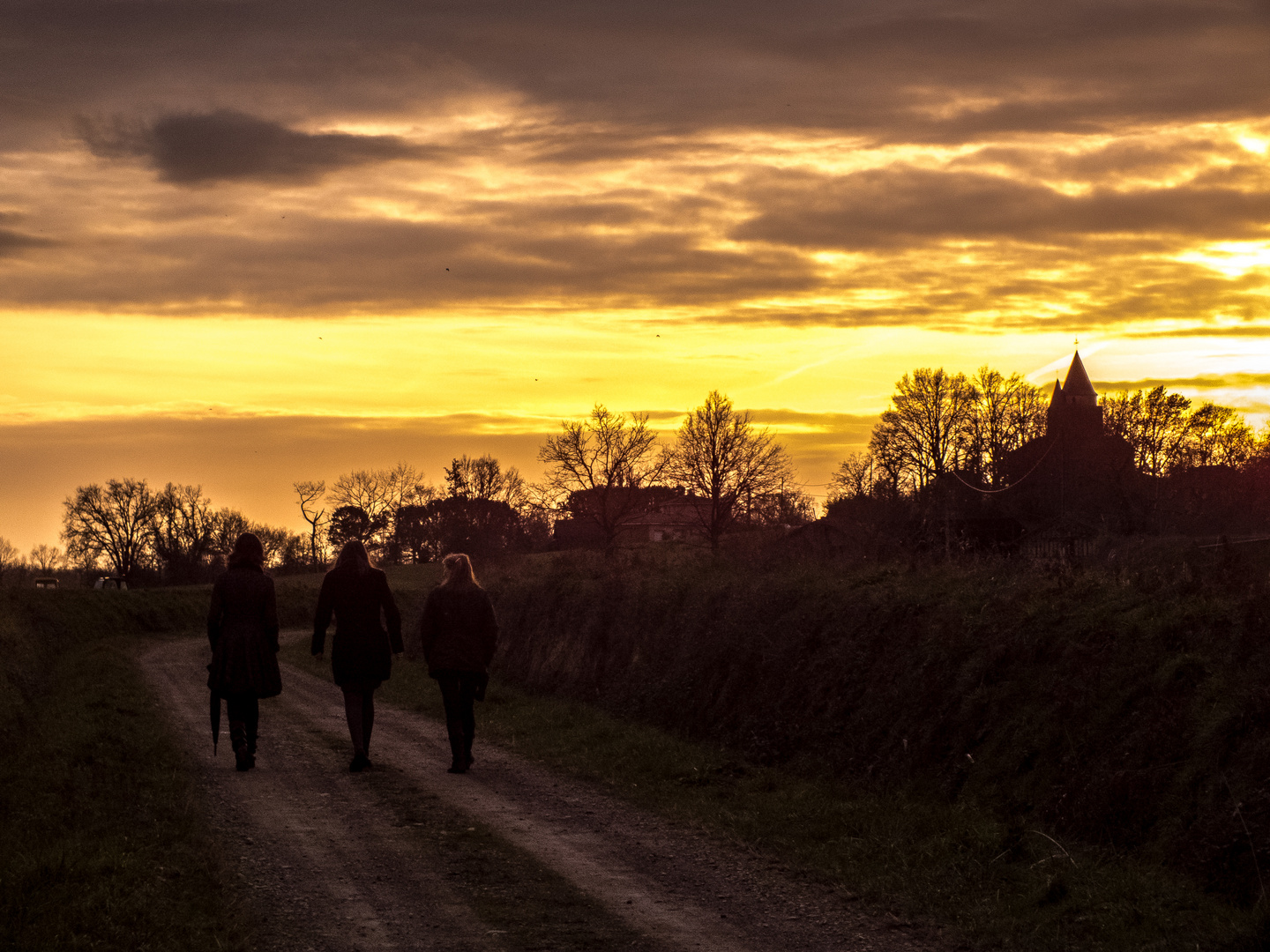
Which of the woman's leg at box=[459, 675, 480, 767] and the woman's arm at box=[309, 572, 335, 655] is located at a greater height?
the woman's arm at box=[309, 572, 335, 655]

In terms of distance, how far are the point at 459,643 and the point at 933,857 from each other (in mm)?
5471

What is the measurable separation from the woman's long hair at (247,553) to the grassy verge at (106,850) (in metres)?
2.06

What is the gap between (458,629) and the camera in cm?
1162

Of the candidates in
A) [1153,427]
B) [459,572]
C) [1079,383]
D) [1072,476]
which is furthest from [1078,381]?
[459,572]

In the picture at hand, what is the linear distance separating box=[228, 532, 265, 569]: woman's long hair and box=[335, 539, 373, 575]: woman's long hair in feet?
2.49

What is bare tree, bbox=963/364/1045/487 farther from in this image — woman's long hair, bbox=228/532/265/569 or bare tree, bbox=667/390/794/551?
woman's long hair, bbox=228/532/265/569

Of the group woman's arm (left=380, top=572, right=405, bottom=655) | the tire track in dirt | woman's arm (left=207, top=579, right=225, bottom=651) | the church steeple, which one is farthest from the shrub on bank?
the church steeple

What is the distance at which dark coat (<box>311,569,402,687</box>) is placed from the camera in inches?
442

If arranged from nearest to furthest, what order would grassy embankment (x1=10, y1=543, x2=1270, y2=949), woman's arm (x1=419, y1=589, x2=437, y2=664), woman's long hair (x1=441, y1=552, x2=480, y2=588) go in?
grassy embankment (x1=10, y1=543, x2=1270, y2=949) < woman's arm (x1=419, y1=589, x2=437, y2=664) < woman's long hair (x1=441, y1=552, x2=480, y2=588)

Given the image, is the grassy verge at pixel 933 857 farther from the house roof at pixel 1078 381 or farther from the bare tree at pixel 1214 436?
the house roof at pixel 1078 381

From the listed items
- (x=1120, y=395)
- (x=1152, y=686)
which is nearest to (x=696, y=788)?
(x=1152, y=686)

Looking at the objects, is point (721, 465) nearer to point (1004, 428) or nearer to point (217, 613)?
point (1004, 428)

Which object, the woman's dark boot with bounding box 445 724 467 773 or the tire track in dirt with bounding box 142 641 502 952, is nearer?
the tire track in dirt with bounding box 142 641 502 952

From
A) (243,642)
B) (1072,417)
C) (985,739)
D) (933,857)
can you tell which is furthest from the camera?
(1072,417)
